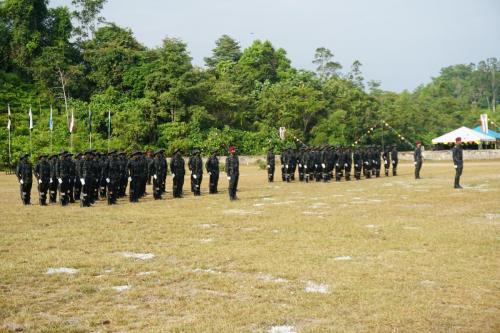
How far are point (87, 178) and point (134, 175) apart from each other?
79.3 inches

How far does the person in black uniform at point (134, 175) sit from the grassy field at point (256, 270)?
365cm

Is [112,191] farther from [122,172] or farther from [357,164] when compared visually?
[357,164]

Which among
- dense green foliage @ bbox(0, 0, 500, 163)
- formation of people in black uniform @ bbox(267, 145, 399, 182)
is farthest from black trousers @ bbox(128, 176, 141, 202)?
dense green foliage @ bbox(0, 0, 500, 163)

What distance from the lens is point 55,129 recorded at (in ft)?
164

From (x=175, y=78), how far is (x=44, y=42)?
17.8 metres

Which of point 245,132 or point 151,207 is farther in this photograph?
point 245,132

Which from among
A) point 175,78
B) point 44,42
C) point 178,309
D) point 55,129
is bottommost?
point 178,309

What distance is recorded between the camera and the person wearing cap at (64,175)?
749 inches

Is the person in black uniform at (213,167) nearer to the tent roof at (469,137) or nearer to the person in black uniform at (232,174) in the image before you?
the person in black uniform at (232,174)

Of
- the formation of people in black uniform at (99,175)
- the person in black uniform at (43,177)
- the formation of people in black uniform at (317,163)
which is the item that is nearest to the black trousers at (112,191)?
the formation of people in black uniform at (99,175)

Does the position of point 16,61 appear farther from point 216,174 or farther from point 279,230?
point 279,230

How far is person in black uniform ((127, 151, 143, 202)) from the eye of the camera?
66.8 feet

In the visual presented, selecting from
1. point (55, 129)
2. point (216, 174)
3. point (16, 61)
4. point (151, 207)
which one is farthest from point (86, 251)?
point (16, 61)

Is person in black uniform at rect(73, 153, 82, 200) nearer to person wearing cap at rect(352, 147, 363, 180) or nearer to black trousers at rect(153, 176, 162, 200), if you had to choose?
black trousers at rect(153, 176, 162, 200)
